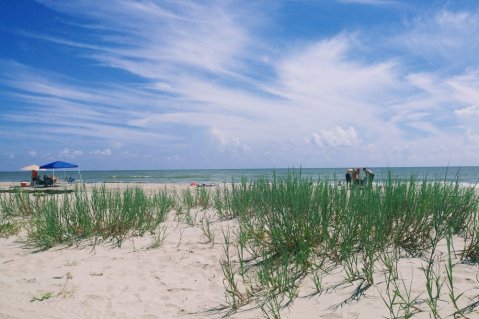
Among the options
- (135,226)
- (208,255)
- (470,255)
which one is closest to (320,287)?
(470,255)

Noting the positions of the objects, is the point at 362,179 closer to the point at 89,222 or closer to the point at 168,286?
the point at 89,222

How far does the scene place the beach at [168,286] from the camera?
7.48 feet

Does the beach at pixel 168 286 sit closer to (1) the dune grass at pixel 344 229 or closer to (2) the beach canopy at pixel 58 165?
(1) the dune grass at pixel 344 229

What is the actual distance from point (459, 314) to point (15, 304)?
294 cm

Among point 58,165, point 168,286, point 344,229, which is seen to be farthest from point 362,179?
point 58,165

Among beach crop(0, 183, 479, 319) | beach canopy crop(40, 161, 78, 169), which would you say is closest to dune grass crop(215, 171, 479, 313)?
beach crop(0, 183, 479, 319)

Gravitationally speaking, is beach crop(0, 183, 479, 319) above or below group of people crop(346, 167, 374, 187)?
below

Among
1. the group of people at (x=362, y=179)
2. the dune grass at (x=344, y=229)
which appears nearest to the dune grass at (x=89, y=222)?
the dune grass at (x=344, y=229)

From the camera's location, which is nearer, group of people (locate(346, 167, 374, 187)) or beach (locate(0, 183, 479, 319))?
beach (locate(0, 183, 479, 319))

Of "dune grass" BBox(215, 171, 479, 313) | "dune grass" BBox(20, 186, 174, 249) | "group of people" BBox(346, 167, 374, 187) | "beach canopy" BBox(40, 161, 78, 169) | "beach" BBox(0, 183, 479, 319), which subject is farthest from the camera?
"beach canopy" BBox(40, 161, 78, 169)

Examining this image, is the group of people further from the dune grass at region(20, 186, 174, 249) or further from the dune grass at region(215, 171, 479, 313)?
the dune grass at region(20, 186, 174, 249)

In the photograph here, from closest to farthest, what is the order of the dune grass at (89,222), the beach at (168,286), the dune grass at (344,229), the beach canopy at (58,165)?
the beach at (168,286) < the dune grass at (344,229) < the dune grass at (89,222) < the beach canopy at (58,165)

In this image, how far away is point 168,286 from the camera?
3.05 meters

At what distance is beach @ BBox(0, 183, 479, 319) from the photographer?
2279mm
